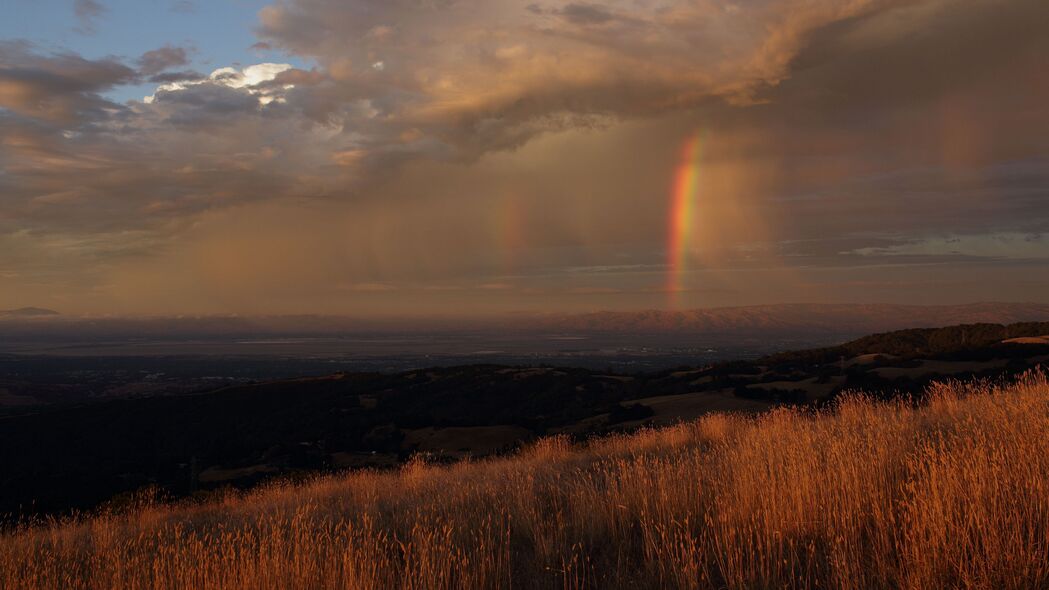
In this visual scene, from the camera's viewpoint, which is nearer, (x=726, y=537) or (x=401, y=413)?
(x=726, y=537)

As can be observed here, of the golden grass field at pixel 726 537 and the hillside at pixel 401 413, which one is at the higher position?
the golden grass field at pixel 726 537

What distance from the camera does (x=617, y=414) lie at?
32.1 meters

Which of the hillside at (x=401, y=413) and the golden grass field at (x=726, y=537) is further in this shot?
the hillside at (x=401, y=413)

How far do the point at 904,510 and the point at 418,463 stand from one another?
11.3m

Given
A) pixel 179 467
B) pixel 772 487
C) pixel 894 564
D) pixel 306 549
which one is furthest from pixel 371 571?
pixel 179 467

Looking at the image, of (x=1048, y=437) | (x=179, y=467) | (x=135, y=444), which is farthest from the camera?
(x=135, y=444)

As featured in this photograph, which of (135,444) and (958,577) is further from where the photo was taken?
(135,444)

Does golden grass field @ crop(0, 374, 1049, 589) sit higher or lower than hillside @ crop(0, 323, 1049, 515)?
higher

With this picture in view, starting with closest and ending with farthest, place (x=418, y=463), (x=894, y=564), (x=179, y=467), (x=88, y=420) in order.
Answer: (x=894, y=564) < (x=418, y=463) < (x=179, y=467) < (x=88, y=420)

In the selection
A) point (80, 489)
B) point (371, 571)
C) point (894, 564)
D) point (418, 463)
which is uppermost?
point (894, 564)

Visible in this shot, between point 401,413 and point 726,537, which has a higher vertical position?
point 726,537

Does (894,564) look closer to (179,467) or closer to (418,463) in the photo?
(418,463)

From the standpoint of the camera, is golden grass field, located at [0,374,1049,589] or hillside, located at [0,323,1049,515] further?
hillside, located at [0,323,1049,515]

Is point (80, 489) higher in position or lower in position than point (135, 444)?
higher
